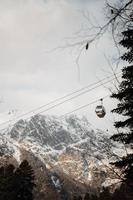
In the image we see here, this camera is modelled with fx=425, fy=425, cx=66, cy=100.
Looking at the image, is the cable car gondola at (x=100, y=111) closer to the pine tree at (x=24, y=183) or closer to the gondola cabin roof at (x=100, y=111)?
the gondola cabin roof at (x=100, y=111)

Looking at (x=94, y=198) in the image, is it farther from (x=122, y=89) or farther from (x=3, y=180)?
(x=122, y=89)

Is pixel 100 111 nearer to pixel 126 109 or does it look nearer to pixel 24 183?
pixel 126 109

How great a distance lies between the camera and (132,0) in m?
7.88

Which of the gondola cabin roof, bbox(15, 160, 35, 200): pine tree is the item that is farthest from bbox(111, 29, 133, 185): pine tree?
bbox(15, 160, 35, 200): pine tree

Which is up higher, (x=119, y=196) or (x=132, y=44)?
(x=119, y=196)

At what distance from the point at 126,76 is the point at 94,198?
76.9m

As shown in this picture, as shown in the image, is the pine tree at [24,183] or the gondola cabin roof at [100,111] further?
the pine tree at [24,183]

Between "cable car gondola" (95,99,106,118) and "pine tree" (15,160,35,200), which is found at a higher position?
"pine tree" (15,160,35,200)

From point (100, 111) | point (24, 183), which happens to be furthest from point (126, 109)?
point (24, 183)

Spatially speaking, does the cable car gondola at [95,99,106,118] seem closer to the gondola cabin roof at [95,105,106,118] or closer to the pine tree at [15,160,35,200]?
the gondola cabin roof at [95,105,106,118]

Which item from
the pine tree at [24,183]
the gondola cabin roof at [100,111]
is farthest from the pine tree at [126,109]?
the pine tree at [24,183]

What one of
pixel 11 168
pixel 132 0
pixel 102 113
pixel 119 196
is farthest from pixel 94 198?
pixel 132 0

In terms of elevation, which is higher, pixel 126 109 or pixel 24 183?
pixel 24 183

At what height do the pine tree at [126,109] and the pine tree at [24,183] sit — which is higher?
the pine tree at [24,183]
